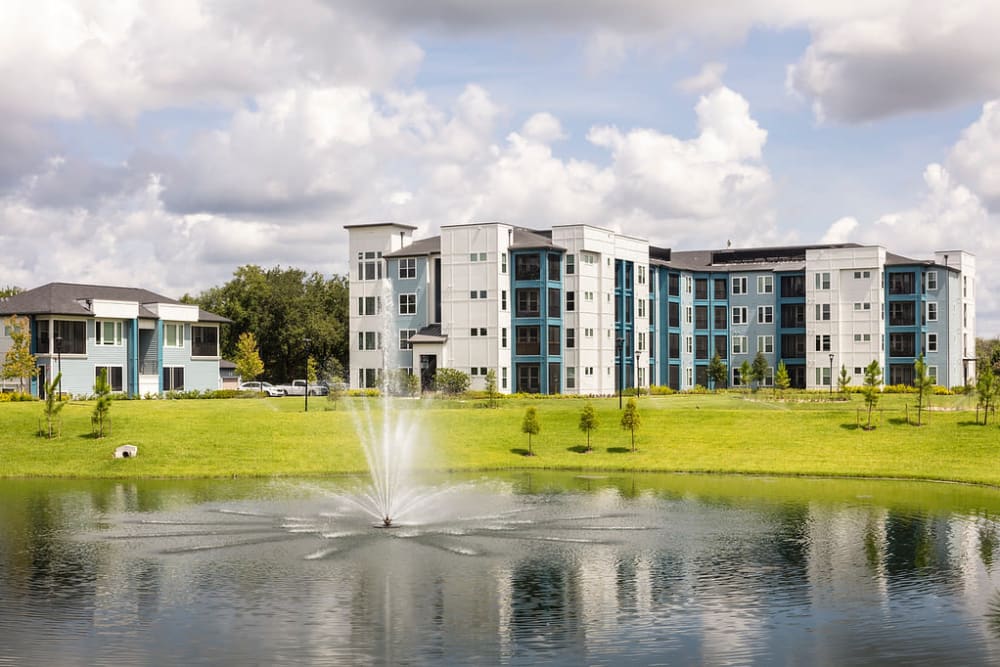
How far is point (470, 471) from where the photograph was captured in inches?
2094

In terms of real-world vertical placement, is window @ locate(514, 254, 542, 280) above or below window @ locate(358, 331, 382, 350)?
above

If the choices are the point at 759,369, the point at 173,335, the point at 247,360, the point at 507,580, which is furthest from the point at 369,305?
the point at 507,580

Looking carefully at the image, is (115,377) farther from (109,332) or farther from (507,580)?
(507,580)

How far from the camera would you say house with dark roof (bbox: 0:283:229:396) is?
84.1m

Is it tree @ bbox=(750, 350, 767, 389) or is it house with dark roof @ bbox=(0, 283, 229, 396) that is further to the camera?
tree @ bbox=(750, 350, 767, 389)

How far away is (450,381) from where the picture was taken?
89812 millimetres

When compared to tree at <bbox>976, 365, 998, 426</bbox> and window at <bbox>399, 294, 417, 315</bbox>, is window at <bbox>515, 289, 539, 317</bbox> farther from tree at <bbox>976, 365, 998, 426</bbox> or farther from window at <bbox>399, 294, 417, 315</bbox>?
tree at <bbox>976, 365, 998, 426</bbox>

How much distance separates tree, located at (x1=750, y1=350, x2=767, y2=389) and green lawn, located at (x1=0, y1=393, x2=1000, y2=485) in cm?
4963

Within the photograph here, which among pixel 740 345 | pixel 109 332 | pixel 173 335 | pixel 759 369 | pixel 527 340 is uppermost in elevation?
pixel 109 332

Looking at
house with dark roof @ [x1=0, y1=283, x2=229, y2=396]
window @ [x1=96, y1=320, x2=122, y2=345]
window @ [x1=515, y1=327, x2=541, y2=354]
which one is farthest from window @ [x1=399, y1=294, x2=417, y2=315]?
window @ [x1=96, y1=320, x2=122, y2=345]

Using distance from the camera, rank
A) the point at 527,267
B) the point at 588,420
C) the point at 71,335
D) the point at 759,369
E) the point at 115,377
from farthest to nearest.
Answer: the point at 759,369 < the point at 527,267 < the point at 115,377 < the point at 71,335 < the point at 588,420

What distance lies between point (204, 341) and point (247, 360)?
18.3 metres

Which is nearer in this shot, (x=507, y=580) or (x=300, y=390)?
(x=507, y=580)

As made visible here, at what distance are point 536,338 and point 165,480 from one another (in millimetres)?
51896
